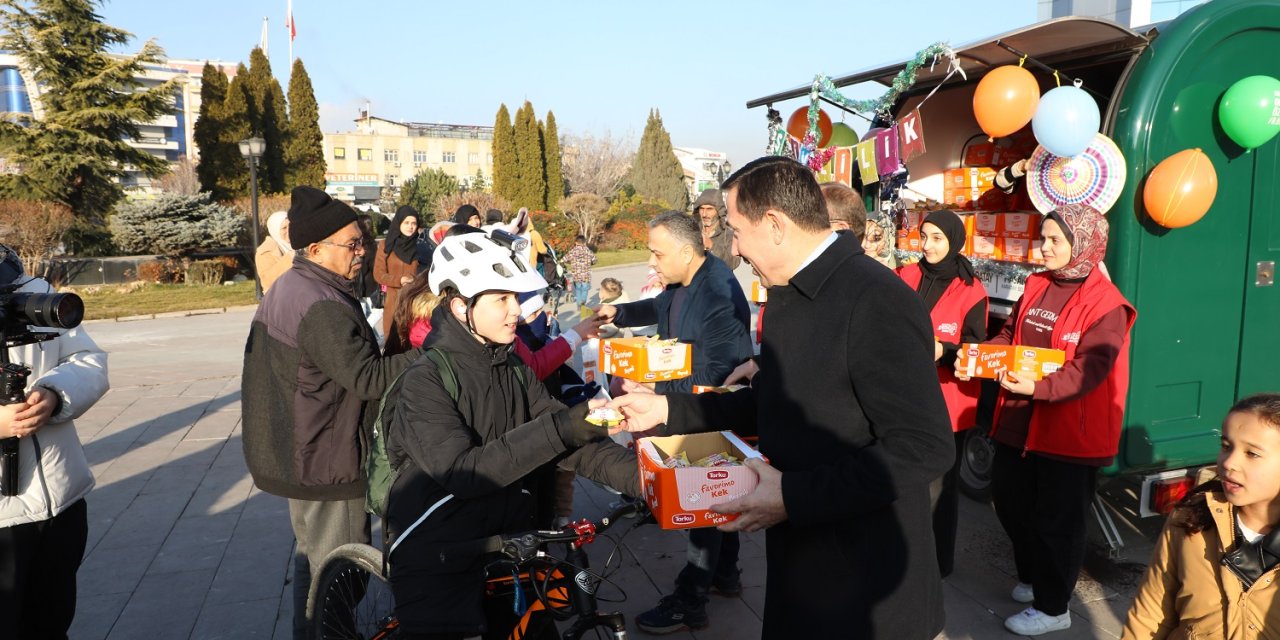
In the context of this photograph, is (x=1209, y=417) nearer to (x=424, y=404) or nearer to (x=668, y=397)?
(x=668, y=397)

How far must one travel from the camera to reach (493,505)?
2674mm

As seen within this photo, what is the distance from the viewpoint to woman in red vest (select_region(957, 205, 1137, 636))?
382 cm

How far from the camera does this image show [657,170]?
211 feet

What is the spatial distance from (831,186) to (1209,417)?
2692 millimetres

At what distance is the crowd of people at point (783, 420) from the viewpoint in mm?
2027

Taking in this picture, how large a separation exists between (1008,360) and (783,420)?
7.25ft

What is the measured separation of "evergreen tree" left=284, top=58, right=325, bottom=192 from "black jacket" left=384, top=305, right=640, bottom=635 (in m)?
33.6

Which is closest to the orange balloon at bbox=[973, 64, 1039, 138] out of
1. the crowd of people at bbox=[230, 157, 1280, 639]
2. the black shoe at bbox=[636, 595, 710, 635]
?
the crowd of people at bbox=[230, 157, 1280, 639]

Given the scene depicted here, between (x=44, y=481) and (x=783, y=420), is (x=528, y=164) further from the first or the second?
(x=783, y=420)

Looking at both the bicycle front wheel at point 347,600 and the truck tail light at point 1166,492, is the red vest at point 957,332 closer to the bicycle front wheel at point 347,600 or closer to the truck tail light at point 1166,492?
the truck tail light at point 1166,492

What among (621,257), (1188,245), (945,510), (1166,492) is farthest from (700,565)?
(621,257)

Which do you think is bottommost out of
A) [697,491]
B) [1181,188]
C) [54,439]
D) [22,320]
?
[54,439]

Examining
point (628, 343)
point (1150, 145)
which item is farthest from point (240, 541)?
point (1150, 145)

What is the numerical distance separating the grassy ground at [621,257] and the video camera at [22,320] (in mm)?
27325
